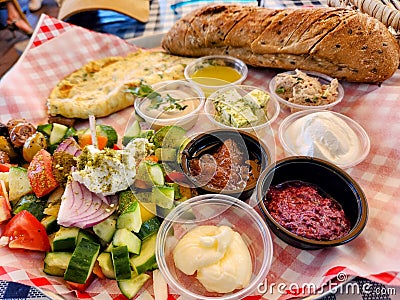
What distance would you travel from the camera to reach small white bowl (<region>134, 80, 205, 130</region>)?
2273 millimetres

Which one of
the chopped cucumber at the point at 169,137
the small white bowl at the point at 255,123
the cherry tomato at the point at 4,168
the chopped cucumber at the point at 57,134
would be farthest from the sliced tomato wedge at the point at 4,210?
the small white bowl at the point at 255,123

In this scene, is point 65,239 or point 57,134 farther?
point 57,134

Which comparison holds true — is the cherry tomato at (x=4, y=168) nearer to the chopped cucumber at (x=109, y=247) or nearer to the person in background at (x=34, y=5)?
the chopped cucumber at (x=109, y=247)

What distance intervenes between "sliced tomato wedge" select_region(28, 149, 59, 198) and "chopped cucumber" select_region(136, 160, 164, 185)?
46cm

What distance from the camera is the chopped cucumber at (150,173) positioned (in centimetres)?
186

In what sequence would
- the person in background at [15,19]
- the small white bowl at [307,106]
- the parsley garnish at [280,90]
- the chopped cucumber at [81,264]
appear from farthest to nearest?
the person in background at [15,19], the parsley garnish at [280,90], the small white bowl at [307,106], the chopped cucumber at [81,264]

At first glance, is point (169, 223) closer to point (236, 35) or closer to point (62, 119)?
point (62, 119)

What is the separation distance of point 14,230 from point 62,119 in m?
1.07

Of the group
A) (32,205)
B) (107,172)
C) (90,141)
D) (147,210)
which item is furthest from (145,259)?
(90,141)

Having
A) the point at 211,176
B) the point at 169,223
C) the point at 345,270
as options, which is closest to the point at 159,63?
the point at 211,176

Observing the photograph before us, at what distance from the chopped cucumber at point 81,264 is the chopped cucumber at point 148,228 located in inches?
8.9

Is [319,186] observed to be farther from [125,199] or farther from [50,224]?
[50,224]

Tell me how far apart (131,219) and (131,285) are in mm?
290

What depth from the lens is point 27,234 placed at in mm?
1765
